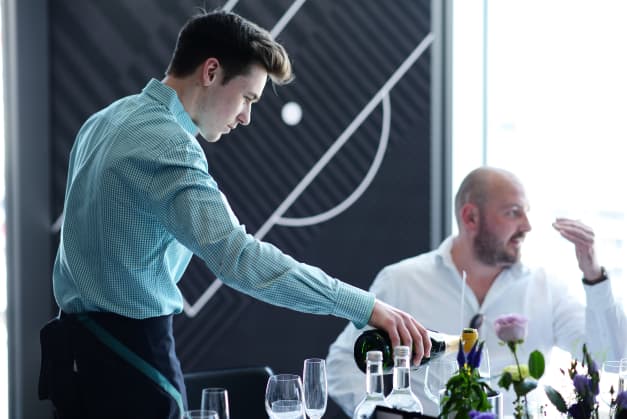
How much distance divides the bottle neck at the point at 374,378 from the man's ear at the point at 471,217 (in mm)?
1522

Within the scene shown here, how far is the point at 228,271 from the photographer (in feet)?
5.85

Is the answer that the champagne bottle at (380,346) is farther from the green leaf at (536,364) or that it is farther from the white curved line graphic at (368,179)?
the white curved line graphic at (368,179)

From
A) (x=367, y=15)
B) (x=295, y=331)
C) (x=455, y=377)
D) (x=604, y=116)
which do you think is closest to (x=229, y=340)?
(x=295, y=331)

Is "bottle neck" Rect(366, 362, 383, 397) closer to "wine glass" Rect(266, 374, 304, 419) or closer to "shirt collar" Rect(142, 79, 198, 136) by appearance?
"wine glass" Rect(266, 374, 304, 419)

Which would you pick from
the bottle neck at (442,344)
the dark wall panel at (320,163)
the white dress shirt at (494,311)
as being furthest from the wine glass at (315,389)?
the dark wall panel at (320,163)

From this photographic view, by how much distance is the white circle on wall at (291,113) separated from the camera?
363 cm

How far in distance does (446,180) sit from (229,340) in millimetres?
1178

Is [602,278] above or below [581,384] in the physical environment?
above

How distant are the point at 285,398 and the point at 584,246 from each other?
4.45 ft

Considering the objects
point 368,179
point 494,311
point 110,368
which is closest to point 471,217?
point 494,311

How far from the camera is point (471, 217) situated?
120 inches

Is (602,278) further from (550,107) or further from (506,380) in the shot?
(506,380)

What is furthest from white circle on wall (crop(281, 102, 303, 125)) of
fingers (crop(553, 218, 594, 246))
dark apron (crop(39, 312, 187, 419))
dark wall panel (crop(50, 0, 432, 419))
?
dark apron (crop(39, 312, 187, 419))

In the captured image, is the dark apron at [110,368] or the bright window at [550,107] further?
the bright window at [550,107]
